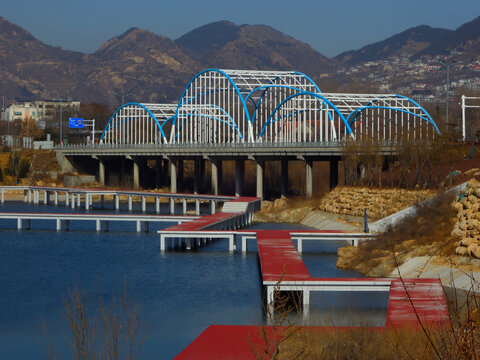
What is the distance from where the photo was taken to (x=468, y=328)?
40.7ft

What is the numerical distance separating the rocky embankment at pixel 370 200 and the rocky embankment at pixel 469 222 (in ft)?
49.7

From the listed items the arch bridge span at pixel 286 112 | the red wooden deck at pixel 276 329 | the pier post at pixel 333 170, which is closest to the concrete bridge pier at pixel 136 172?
the arch bridge span at pixel 286 112

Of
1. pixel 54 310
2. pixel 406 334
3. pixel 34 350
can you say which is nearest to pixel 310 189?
pixel 54 310

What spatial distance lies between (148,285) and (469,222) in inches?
578

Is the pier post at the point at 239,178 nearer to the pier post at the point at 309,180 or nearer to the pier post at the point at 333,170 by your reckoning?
the pier post at the point at 309,180

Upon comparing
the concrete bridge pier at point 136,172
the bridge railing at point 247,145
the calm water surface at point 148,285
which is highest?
the bridge railing at point 247,145

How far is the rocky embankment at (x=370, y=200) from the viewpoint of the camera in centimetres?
6394

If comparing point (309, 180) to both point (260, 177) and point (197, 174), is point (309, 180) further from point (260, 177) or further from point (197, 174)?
point (197, 174)

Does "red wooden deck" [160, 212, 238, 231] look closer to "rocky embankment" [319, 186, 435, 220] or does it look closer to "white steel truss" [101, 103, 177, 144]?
"rocky embankment" [319, 186, 435, 220]

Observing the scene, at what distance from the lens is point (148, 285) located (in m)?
41.2

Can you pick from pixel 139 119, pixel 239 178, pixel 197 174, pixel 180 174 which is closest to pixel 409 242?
pixel 239 178

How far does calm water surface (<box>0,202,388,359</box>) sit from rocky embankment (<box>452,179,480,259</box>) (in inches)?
166

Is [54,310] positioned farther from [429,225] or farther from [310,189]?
[310,189]

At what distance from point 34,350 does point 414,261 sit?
1863cm
